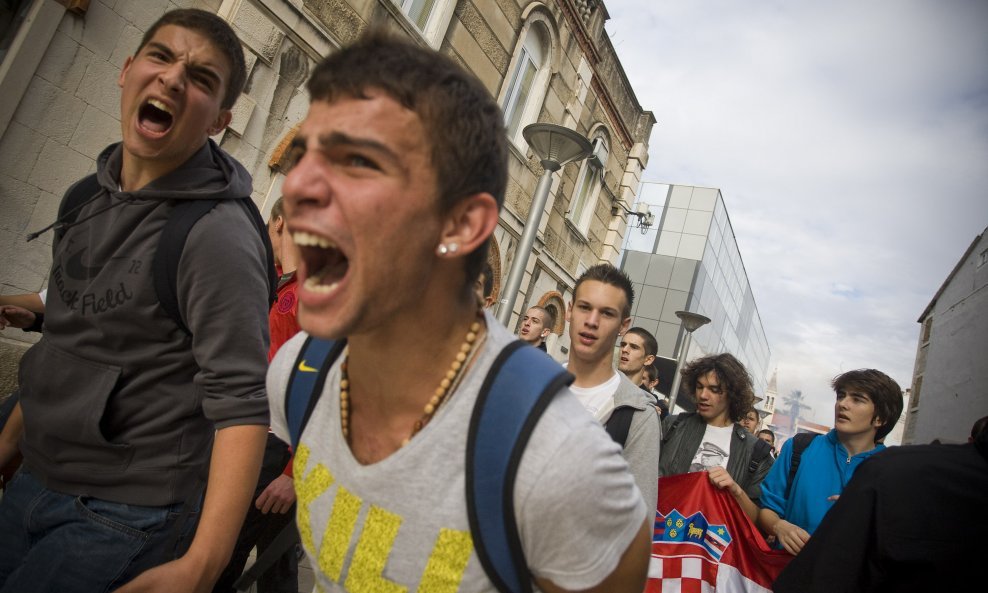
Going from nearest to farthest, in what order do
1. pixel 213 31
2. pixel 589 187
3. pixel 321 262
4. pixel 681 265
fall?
pixel 321 262 → pixel 213 31 → pixel 589 187 → pixel 681 265

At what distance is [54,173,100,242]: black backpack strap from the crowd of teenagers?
1 centimetres

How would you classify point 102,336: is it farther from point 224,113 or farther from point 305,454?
point 224,113

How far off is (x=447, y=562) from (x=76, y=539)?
3.40ft

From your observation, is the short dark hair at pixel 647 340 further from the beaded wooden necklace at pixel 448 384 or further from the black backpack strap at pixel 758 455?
the beaded wooden necklace at pixel 448 384

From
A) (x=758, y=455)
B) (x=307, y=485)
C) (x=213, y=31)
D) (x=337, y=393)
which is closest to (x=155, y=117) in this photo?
(x=213, y=31)

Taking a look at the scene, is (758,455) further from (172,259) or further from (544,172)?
(172,259)

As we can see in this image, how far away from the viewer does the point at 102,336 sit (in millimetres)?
1493

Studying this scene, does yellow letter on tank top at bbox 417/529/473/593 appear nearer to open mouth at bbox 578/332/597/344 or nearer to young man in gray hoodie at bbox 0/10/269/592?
young man in gray hoodie at bbox 0/10/269/592

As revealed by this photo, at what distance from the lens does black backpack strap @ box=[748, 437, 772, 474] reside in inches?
149

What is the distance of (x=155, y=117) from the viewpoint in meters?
1.89

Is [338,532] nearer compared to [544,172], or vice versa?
[338,532]

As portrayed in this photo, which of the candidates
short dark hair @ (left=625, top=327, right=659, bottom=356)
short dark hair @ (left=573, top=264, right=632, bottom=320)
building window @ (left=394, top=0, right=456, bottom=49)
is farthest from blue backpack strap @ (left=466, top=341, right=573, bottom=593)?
building window @ (left=394, top=0, right=456, bottom=49)

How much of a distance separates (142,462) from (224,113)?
1167 mm

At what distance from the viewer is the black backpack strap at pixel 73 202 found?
5.74ft
